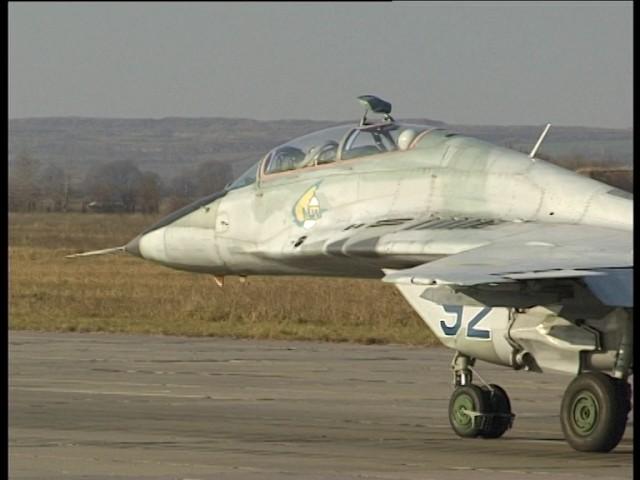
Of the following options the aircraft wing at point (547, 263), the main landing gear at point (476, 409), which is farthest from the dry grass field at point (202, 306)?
the aircraft wing at point (547, 263)

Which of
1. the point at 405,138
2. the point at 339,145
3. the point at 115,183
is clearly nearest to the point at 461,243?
the point at 405,138

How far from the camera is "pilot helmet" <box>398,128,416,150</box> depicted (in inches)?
677

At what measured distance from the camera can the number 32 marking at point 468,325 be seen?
15609 mm

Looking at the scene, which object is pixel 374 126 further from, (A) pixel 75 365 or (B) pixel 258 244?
(A) pixel 75 365

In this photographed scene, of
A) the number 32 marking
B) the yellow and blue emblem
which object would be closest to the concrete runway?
the number 32 marking

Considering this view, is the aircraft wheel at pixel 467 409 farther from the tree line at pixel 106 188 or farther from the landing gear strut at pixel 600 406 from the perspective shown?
the tree line at pixel 106 188

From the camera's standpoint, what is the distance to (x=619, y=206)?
50.2ft

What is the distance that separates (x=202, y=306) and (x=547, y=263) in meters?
24.5

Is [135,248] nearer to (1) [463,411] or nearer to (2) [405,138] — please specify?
(2) [405,138]

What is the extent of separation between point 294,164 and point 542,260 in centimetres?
477

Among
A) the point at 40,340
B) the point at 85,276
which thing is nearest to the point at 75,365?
the point at 40,340

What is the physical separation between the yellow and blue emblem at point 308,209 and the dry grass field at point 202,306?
13.2m

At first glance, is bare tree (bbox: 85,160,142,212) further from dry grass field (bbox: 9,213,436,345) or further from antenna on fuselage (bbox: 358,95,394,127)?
antenna on fuselage (bbox: 358,95,394,127)

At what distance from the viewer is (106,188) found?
104 m
